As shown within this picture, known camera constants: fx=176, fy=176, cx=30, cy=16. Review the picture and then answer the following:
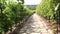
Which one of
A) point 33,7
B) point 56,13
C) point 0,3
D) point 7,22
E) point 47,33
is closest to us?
point 0,3

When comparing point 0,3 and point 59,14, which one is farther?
point 59,14

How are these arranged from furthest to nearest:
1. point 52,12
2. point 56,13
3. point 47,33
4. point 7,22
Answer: point 47,33 → point 52,12 → point 56,13 → point 7,22

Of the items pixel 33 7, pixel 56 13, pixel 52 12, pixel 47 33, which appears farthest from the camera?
pixel 33 7

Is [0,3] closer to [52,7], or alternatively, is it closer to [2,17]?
[2,17]

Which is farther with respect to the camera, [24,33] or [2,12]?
[24,33]

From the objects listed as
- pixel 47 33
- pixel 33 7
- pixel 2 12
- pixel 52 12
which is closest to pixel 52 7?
pixel 52 12

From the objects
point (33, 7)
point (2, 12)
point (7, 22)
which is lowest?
point (33, 7)

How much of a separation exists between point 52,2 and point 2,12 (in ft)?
11.0

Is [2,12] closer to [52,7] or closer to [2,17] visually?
[2,17]

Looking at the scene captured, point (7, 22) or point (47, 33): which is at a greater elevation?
point (7, 22)

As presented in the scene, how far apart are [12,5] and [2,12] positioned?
386 cm

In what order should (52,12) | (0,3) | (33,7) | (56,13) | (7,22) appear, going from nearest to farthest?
(0,3) < (7,22) < (56,13) < (52,12) < (33,7)

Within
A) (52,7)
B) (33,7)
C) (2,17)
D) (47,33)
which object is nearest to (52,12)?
(52,7)

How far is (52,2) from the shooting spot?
34.0 ft
